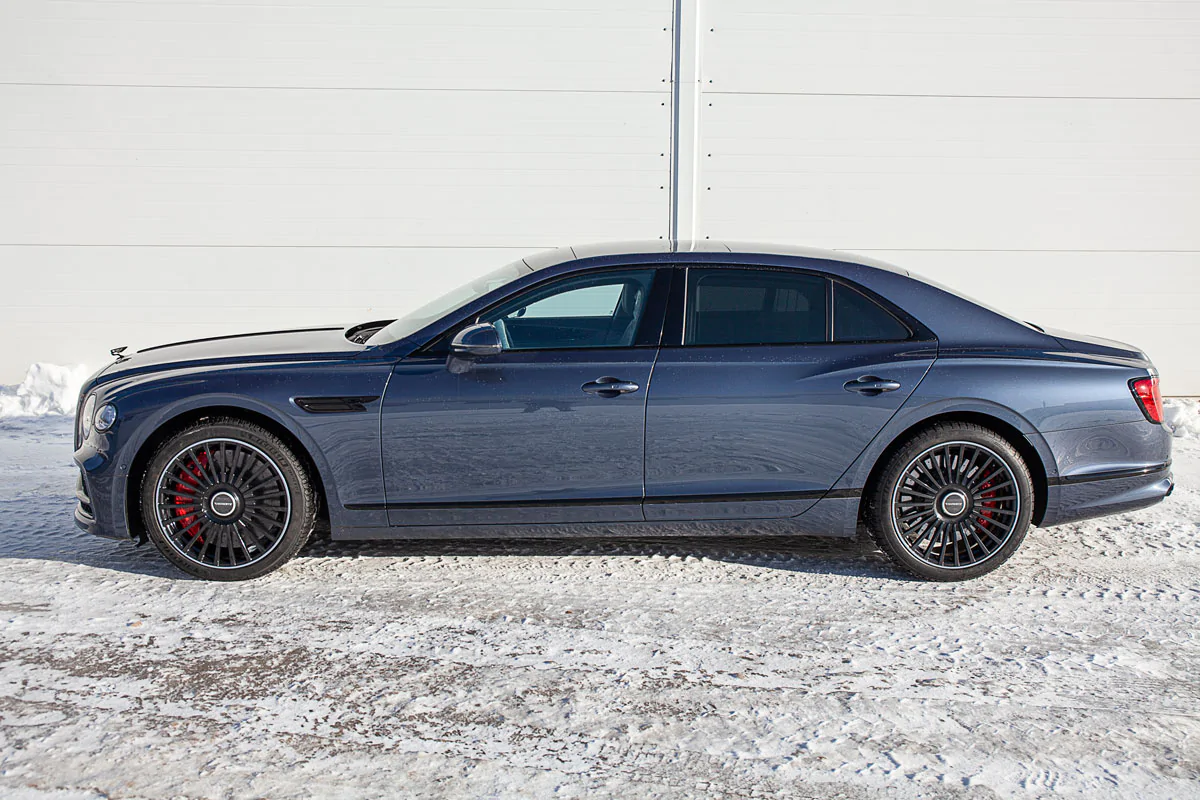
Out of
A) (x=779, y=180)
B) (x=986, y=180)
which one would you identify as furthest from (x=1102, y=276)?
(x=779, y=180)

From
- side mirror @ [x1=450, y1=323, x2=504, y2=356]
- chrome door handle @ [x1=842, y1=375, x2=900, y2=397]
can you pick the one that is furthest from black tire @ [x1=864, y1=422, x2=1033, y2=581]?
side mirror @ [x1=450, y1=323, x2=504, y2=356]

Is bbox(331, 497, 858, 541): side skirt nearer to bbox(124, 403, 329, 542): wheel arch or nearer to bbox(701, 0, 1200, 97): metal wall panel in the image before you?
bbox(124, 403, 329, 542): wheel arch

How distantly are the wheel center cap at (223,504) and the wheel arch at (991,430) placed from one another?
272 cm

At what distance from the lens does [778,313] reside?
182 inches

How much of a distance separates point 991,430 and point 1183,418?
426cm

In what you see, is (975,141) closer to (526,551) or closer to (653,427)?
(653,427)

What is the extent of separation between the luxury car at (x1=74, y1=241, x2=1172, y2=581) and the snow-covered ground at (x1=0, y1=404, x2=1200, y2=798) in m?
0.28

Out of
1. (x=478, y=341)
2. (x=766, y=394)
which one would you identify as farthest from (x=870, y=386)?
(x=478, y=341)

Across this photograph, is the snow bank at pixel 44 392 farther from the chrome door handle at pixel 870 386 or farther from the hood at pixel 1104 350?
the hood at pixel 1104 350

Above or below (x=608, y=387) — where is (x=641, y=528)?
below

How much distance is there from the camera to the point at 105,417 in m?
4.46

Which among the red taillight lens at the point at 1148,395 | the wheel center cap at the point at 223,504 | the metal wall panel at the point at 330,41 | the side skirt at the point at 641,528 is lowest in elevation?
the side skirt at the point at 641,528

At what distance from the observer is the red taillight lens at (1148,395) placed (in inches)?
181

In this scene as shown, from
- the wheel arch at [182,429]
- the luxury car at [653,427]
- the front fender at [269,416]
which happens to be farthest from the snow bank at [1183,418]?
the wheel arch at [182,429]
